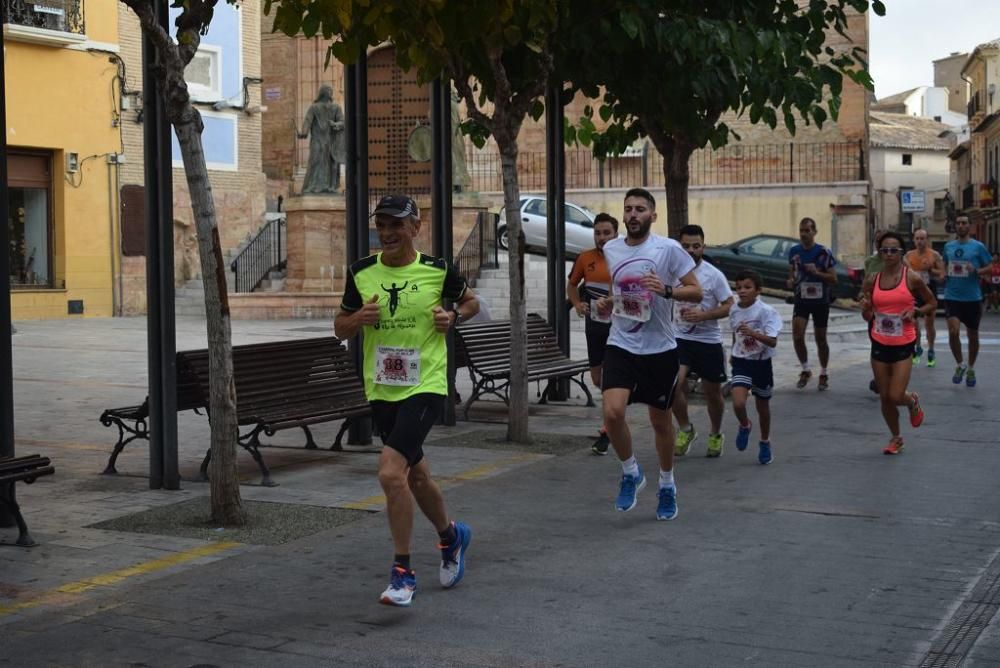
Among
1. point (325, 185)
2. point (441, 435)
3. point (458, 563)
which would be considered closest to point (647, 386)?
point (458, 563)

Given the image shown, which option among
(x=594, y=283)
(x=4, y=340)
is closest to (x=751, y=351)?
(x=594, y=283)

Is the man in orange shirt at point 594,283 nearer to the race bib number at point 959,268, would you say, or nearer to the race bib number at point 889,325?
the race bib number at point 889,325

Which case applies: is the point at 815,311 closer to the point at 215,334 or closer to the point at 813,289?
the point at 813,289

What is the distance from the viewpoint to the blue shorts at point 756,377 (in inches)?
425

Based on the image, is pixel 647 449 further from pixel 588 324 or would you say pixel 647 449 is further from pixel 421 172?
pixel 421 172

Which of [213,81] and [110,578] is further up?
[213,81]

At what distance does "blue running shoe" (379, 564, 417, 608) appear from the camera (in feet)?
20.4

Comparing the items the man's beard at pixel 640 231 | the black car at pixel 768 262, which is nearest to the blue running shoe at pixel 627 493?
the man's beard at pixel 640 231

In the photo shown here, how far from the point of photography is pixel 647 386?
853 centimetres

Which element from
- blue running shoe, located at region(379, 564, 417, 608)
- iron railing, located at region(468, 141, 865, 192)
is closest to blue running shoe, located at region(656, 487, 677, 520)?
blue running shoe, located at region(379, 564, 417, 608)

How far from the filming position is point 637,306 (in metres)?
8.53

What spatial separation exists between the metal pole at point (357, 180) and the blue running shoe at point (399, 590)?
5.05 meters

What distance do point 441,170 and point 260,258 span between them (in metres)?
A: 21.2

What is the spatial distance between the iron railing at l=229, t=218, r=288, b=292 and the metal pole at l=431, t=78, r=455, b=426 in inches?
794
